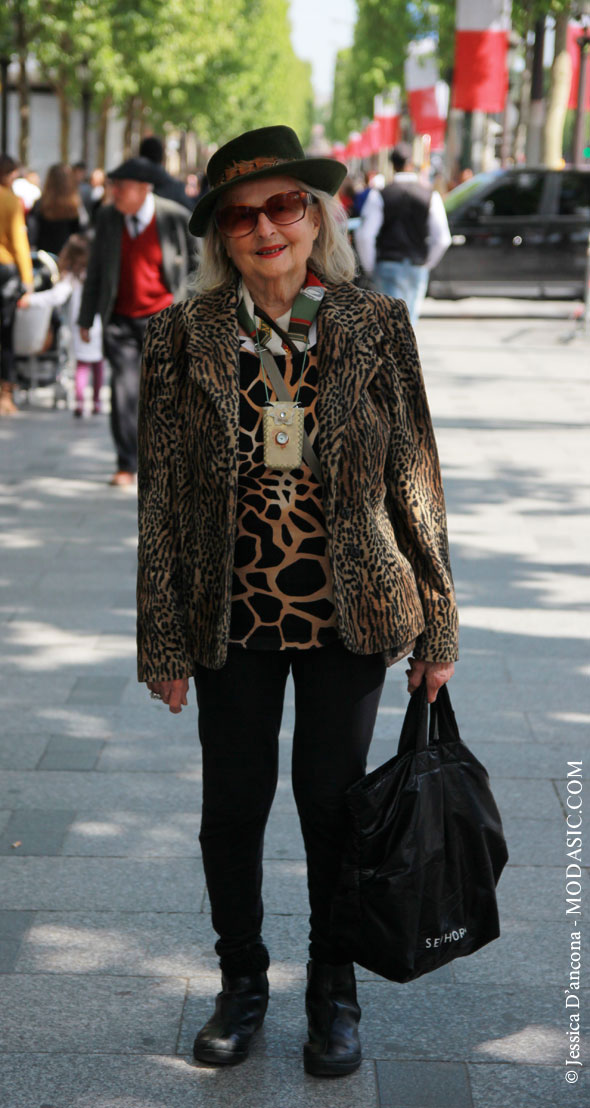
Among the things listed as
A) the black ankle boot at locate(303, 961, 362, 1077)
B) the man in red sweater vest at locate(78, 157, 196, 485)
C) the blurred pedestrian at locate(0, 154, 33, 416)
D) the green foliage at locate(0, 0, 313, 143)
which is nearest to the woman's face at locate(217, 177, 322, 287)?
the black ankle boot at locate(303, 961, 362, 1077)

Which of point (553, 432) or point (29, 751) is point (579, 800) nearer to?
point (29, 751)

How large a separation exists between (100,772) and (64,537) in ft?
11.1

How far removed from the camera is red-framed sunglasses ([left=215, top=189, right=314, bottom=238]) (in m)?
2.92

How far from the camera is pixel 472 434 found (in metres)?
11.1

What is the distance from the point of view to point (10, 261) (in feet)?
37.2

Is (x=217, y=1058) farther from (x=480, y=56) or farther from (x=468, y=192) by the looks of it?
(x=480, y=56)

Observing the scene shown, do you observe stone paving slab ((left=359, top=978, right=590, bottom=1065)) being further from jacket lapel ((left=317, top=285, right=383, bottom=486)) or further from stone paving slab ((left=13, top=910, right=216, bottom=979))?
jacket lapel ((left=317, top=285, right=383, bottom=486))

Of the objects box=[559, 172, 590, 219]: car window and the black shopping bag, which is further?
box=[559, 172, 590, 219]: car window

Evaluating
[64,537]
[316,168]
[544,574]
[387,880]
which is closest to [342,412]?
[316,168]

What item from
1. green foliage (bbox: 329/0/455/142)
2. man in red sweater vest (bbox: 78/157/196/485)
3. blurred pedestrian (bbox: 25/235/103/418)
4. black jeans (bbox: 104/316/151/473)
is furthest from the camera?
green foliage (bbox: 329/0/455/142)

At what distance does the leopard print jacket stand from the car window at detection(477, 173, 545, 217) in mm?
17671

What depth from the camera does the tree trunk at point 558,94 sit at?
923 inches

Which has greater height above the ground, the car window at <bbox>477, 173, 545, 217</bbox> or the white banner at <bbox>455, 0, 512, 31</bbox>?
the white banner at <bbox>455, 0, 512, 31</bbox>

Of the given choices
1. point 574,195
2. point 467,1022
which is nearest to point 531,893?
point 467,1022
